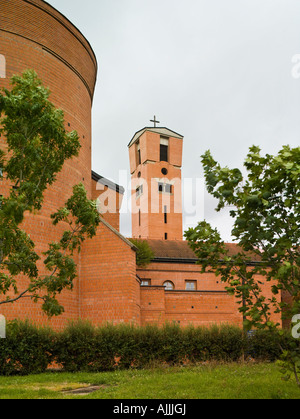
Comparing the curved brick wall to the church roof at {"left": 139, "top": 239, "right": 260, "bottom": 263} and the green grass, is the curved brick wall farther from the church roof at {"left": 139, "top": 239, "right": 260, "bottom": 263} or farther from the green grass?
the church roof at {"left": 139, "top": 239, "right": 260, "bottom": 263}

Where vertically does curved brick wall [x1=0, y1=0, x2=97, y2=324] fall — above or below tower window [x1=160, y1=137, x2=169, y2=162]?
below

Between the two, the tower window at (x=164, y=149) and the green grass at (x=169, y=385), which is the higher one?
the tower window at (x=164, y=149)

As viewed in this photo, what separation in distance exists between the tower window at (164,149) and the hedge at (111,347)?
4260 centimetres

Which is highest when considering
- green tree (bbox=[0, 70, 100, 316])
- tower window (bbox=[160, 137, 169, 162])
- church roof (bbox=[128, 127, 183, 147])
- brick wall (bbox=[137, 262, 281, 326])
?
church roof (bbox=[128, 127, 183, 147])

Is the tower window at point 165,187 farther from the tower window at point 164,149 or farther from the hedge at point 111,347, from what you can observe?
the hedge at point 111,347

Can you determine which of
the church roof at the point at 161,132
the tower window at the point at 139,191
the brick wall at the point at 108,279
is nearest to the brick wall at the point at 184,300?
the brick wall at the point at 108,279

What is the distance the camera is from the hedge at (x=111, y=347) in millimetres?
14094

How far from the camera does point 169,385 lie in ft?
32.6

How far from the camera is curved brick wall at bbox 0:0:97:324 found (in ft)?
59.2

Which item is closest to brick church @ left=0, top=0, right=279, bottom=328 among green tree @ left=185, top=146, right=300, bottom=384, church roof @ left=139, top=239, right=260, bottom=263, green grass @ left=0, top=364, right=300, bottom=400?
green grass @ left=0, top=364, right=300, bottom=400

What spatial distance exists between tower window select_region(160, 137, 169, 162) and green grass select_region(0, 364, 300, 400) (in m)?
45.3
